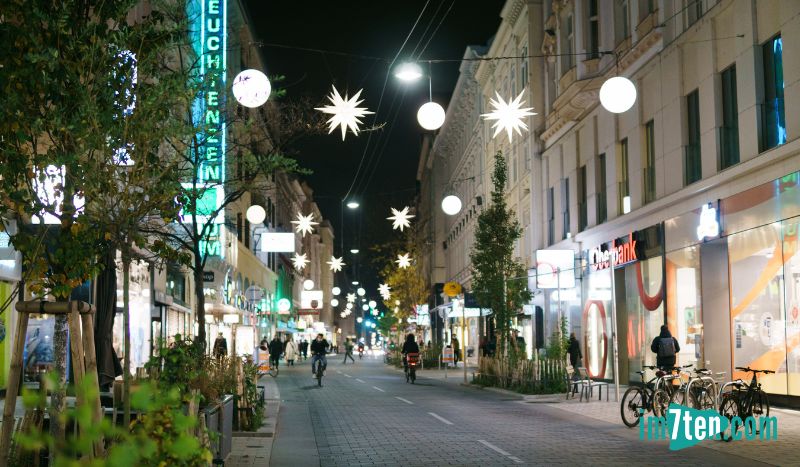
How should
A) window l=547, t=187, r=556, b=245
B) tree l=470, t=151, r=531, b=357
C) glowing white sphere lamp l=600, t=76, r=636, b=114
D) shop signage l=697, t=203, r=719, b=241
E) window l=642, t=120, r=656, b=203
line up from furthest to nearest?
1. window l=547, t=187, r=556, b=245
2. tree l=470, t=151, r=531, b=357
3. window l=642, t=120, r=656, b=203
4. shop signage l=697, t=203, r=719, b=241
5. glowing white sphere lamp l=600, t=76, r=636, b=114

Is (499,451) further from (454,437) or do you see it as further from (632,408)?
(632,408)

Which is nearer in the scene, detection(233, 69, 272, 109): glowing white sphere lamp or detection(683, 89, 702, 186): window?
detection(233, 69, 272, 109): glowing white sphere lamp

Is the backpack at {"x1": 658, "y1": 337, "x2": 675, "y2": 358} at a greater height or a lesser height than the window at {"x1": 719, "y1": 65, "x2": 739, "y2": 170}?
lesser

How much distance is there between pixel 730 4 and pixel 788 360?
8232mm

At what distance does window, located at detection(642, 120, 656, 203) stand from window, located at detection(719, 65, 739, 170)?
4.80m

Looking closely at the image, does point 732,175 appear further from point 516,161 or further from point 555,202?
point 516,161

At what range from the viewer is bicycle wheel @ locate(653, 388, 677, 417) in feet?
54.7

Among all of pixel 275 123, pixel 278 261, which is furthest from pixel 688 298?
pixel 278 261

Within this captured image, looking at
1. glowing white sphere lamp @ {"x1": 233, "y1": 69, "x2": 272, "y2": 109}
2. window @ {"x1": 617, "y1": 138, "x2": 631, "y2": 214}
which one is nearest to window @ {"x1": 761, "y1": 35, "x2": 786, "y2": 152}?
window @ {"x1": 617, "y1": 138, "x2": 631, "y2": 214}

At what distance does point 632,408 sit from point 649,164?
1340 centimetres

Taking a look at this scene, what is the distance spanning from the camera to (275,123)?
63.4 feet

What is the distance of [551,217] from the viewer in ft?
132

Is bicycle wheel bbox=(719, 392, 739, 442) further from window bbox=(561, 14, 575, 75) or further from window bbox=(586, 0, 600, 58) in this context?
window bbox=(561, 14, 575, 75)

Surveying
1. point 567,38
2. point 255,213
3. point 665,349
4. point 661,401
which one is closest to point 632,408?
point 661,401
